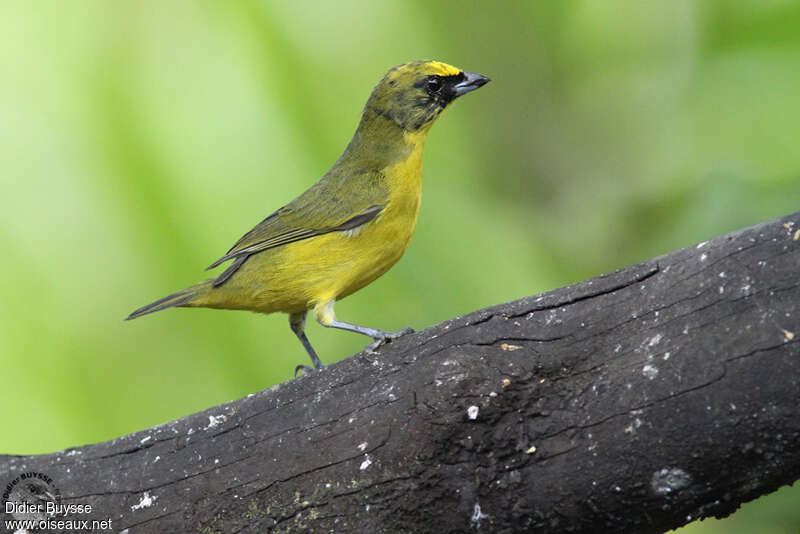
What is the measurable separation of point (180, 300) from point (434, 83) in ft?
5.13

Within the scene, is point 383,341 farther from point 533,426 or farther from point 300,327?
point 300,327

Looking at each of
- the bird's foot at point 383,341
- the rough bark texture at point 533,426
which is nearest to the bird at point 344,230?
the bird's foot at point 383,341

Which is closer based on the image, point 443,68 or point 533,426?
point 533,426

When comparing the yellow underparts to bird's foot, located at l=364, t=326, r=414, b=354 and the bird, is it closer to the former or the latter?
the bird

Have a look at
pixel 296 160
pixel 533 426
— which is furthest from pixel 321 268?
pixel 533 426

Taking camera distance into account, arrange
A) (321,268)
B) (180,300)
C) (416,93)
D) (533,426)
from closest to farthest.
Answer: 1. (533,426)
2. (180,300)
3. (321,268)
4. (416,93)

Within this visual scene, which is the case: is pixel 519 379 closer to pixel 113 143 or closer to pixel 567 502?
pixel 567 502

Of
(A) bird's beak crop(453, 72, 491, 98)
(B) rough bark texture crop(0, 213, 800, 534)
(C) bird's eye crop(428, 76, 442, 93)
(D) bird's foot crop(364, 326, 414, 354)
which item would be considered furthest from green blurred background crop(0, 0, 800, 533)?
(B) rough bark texture crop(0, 213, 800, 534)

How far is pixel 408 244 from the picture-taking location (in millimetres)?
4102

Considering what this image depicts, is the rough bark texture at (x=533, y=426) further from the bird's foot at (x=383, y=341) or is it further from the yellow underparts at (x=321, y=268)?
the yellow underparts at (x=321, y=268)

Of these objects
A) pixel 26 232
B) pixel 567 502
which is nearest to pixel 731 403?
pixel 567 502

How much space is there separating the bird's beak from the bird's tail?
4.68 ft

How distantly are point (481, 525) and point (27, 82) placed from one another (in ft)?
7.89

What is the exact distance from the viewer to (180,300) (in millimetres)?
3775
